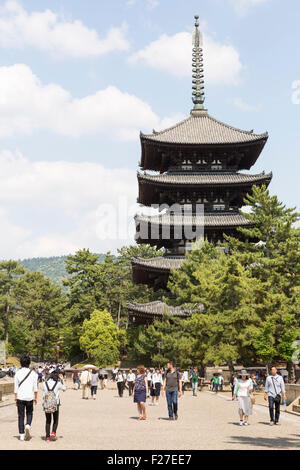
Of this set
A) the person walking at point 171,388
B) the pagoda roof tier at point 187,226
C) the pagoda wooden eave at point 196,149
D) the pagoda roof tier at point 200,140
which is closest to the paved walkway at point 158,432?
the person walking at point 171,388

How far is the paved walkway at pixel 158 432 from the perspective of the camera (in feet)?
36.8

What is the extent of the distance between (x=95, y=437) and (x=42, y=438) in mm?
1204

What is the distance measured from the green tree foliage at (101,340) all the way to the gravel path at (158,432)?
155 ft

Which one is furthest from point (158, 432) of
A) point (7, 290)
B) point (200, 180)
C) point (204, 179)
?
point (7, 290)

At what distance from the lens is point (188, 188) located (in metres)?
46.2

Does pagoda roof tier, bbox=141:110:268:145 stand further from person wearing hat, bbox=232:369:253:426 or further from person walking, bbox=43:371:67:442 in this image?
person walking, bbox=43:371:67:442

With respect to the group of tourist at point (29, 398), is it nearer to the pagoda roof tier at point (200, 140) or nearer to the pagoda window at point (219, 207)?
the pagoda roof tier at point (200, 140)

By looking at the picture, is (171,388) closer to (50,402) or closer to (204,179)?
(50,402)

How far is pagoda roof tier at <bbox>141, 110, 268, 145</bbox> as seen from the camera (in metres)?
46.3

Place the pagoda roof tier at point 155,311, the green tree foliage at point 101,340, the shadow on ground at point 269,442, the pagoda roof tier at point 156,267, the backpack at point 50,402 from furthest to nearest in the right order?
the green tree foliage at point 101,340, the pagoda roof tier at point 156,267, the pagoda roof tier at point 155,311, the backpack at point 50,402, the shadow on ground at point 269,442

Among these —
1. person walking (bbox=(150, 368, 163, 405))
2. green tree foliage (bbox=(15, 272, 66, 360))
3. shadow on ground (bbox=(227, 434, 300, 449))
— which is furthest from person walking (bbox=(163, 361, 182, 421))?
green tree foliage (bbox=(15, 272, 66, 360))

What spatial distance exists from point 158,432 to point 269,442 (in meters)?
2.89
